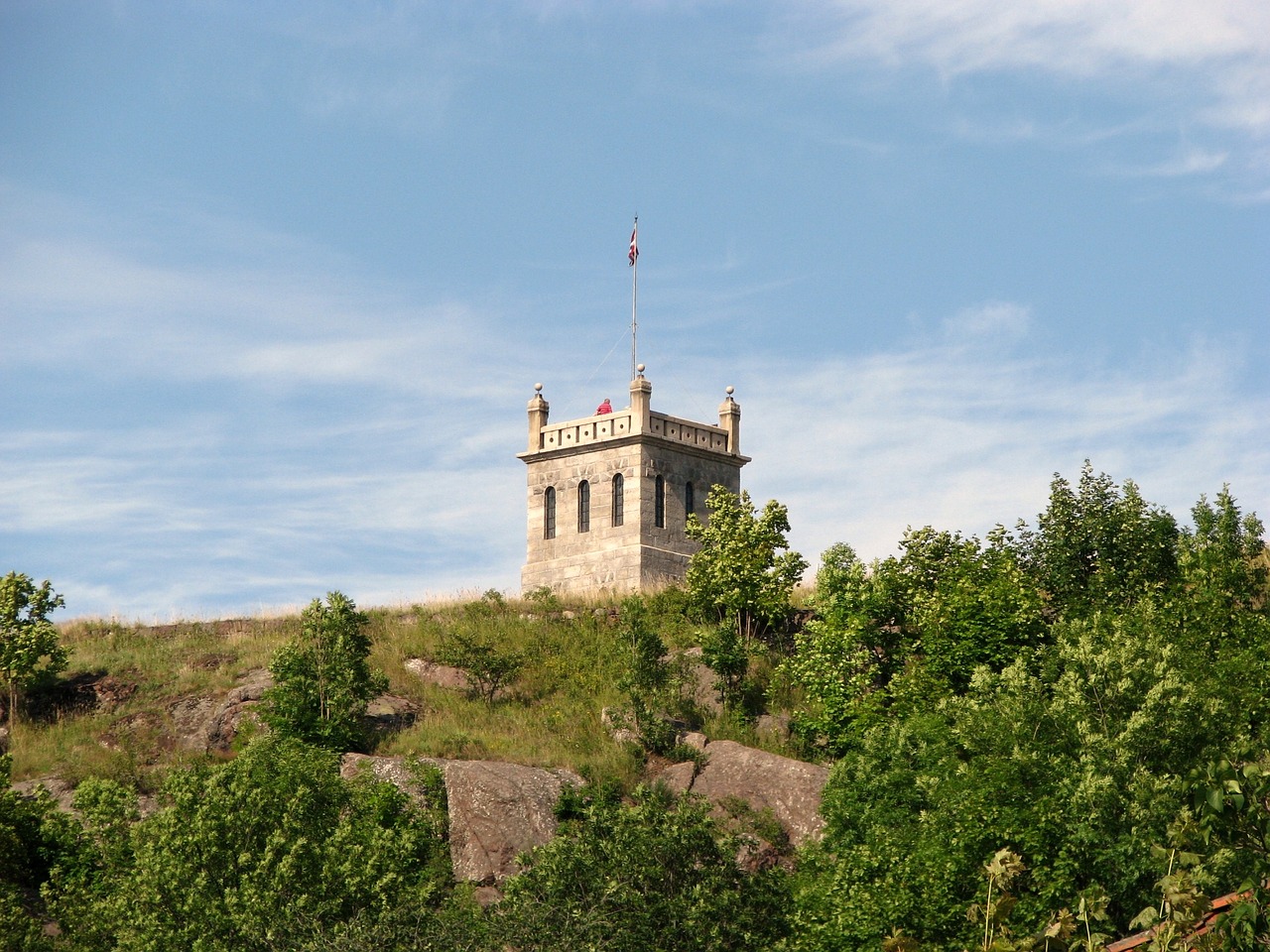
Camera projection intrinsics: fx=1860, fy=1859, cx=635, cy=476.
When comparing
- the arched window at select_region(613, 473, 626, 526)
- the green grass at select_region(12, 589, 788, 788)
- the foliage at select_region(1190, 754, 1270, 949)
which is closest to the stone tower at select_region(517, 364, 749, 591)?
the arched window at select_region(613, 473, 626, 526)

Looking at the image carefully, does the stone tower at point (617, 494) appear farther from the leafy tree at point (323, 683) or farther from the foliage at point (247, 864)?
the foliage at point (247, 864)

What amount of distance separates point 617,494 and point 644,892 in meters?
28.4

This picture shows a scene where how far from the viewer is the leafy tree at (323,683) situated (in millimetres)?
50219

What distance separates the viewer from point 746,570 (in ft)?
187

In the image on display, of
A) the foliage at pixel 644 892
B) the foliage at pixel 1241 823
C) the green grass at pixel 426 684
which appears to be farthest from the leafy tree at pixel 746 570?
the foliage at pixel 1241 823

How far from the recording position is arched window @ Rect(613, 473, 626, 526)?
65.7 m

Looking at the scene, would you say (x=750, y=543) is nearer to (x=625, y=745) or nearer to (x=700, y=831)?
(x=625, y=745)

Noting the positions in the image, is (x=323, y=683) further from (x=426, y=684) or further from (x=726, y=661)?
(x=726, y=661)

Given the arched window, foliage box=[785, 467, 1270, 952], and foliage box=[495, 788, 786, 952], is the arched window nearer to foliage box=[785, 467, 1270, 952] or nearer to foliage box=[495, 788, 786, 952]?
foliage box=[785, 467, 1270, 952]

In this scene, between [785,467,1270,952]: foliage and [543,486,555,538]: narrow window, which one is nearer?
[785,467,1270,952]: foliage

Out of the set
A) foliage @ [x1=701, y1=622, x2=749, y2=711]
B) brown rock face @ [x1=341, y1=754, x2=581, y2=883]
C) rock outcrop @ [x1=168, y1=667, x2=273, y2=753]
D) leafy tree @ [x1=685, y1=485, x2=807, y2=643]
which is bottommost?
brown rock face @ [x1=341, y1=754, x2=581, y2=883]

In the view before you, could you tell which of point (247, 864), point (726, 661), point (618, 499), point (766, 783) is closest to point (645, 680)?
point (726, 661)

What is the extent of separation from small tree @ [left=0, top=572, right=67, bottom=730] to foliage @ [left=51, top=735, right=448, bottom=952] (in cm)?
1297

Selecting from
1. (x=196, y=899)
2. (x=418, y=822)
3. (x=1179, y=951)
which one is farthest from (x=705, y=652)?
(x=1179, y=951)
